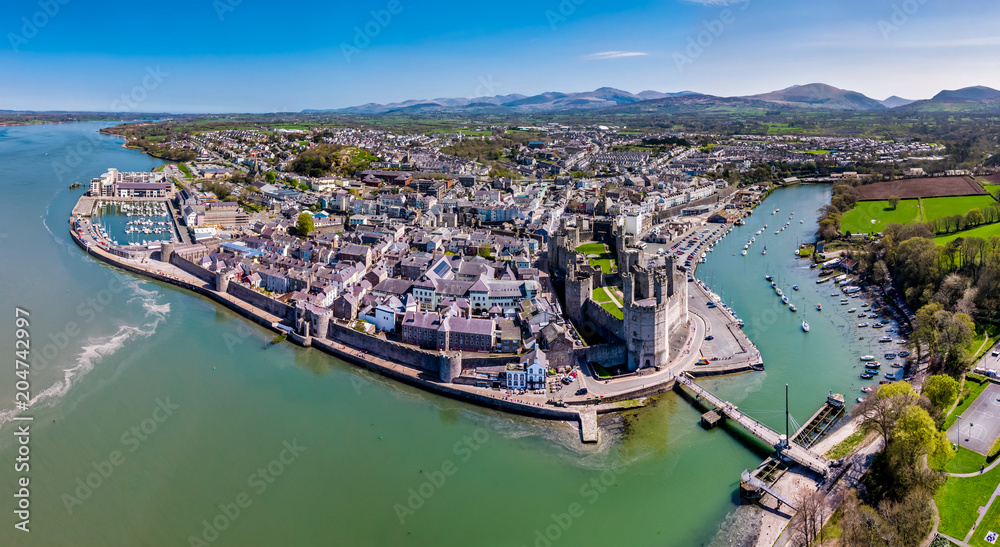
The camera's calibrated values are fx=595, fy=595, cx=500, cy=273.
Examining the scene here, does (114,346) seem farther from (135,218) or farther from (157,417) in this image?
(135,218)

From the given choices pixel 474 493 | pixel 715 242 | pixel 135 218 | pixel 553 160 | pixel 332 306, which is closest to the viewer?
pixel 474 493

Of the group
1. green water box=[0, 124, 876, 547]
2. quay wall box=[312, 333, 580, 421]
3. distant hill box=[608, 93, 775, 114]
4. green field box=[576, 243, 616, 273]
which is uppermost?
distant hill box=[608, 93, 775, 114]

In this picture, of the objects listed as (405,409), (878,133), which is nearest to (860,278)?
(405,409)

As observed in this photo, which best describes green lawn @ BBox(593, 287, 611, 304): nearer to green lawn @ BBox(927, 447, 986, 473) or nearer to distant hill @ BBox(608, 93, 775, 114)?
green lawn @ BBox(927, 447, 986, 473)

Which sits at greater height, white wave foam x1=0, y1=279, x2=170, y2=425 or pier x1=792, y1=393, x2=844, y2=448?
white wave foam x1=0, y1=279, x2=170, y2=425

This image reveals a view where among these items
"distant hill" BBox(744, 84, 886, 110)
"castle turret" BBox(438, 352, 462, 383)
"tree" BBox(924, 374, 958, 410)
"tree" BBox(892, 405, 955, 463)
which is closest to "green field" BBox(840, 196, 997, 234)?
"tree" BBox(924, 374, 958, 410)

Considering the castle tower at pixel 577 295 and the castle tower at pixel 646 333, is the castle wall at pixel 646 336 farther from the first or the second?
the castle tower at pixel 577 295
